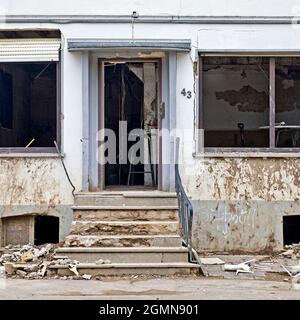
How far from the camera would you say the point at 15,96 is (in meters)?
12.9

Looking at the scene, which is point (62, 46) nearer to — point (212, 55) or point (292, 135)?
point (212, 55)

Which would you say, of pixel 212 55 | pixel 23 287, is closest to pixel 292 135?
pixel 212 55

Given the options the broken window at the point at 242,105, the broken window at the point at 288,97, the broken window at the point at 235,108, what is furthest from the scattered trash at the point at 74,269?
the broken window at the point at 288,97

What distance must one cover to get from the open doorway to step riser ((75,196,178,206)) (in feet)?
4.53

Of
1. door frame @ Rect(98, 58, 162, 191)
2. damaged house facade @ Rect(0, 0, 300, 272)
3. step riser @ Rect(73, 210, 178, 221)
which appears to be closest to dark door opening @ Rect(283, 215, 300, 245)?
damaged house facade @ Rect(0, 0, 300, 272)

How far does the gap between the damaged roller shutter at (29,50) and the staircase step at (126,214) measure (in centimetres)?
299

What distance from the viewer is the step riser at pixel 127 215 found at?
988cm

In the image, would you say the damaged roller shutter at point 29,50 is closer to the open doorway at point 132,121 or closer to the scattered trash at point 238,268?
the open doorway at point 132,121

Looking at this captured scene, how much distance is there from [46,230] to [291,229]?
4873 millimetres

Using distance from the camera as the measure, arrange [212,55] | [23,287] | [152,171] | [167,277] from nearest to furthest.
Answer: [23,287] → [167,277] → [212,55] → [152,171]

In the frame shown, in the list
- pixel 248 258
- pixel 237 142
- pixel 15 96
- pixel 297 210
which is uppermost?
pixel 15 96

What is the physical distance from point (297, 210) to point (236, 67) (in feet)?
14.0

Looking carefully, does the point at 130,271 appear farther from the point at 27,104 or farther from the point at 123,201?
the point at 27,104
